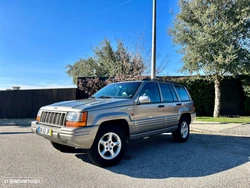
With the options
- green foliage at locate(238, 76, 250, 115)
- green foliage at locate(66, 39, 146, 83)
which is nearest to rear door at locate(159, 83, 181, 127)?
green foliage at locate(66, 39, 146, 83)

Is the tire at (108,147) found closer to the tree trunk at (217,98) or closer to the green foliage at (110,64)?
the green foliage at (110,64)

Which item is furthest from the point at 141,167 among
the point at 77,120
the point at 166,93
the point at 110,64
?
the point at 110,64

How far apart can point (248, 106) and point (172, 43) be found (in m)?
6.68

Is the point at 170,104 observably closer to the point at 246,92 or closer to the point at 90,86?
the point at 90,86

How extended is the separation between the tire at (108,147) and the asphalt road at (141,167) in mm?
165

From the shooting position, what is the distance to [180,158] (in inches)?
193

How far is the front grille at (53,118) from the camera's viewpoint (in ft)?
13.7

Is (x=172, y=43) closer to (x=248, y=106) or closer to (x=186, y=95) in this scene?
(x=248, y=106)

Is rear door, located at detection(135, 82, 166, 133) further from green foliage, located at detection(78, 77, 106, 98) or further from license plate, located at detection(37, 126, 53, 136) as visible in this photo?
green foliage, located at detection(78, 77, 106, 98)

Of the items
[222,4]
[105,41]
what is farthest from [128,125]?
[105,41]

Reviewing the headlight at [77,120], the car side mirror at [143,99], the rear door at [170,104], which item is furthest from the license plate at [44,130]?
the rear door at [170,104]

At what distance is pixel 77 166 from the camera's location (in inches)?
169

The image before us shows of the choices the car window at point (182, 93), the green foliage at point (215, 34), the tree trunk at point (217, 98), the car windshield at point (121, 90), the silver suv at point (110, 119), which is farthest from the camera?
the tree trunk at point (217, 98)

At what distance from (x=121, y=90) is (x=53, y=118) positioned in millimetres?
1919
